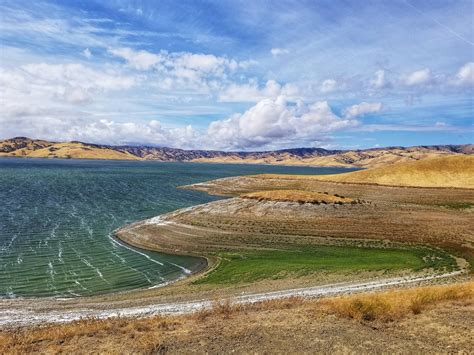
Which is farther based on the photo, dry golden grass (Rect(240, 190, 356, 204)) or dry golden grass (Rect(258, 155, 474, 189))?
dry golden grass (Rect(258, 155, 474, 189))

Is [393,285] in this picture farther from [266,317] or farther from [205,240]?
[205,240]

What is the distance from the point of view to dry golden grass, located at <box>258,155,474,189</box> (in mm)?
121938

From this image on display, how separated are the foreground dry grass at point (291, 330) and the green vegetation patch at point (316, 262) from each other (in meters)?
15.4

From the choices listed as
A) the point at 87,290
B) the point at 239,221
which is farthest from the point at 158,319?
the point at 239,221

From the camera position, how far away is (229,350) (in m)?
16.1

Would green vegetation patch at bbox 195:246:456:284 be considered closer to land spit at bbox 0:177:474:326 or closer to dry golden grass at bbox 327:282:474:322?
land spit at bbox 0:177:474:326

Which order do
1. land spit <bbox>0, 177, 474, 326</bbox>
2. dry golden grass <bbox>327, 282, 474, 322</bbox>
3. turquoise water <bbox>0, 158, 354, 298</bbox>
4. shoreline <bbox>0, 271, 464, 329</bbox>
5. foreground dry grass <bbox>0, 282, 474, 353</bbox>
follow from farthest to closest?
1. turquoise water <bbox>0, 158, 354, 298</bbox>
2. land spit <bbox>0, 177, 474, 326</bbox>
3. shoreline <bbox>0, 271, 464, 329</bbox>
4. dry golden grass <bbox>327, 282, 474, 322</bbox>
5. foreground dry grass <bbox>0, 282, 474, 353</bbox>

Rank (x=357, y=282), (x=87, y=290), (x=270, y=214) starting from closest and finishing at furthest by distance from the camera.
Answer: (x=357, y=282) → (x=87, y=290) → (x=270, y=214)

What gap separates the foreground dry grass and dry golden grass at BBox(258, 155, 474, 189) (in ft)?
367

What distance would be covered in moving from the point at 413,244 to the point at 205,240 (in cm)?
2947

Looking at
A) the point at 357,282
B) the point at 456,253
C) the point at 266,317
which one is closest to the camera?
the point at 266,317

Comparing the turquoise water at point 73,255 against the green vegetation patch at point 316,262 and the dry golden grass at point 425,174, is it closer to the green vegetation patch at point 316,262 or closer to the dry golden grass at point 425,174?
the green vegetation patch at point 316,262

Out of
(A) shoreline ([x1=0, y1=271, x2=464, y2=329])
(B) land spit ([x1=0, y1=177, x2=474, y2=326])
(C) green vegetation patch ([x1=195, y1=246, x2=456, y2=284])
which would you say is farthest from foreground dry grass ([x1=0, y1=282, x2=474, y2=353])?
(C) green vegetation patch ([x1=195, y1=246, x2=456, y2=284])

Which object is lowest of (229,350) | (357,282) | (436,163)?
(357,282)
